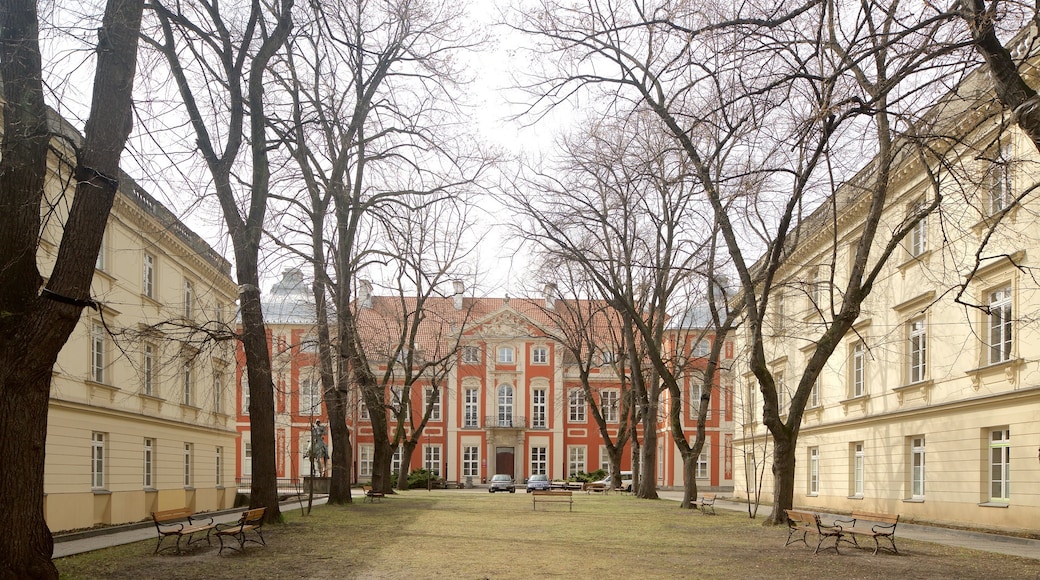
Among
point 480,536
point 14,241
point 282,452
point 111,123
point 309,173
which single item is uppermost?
point 309,173

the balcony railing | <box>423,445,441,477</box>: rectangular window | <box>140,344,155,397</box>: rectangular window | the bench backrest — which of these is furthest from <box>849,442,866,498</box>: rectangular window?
<box>423,445,441,477</box>: rectangular window

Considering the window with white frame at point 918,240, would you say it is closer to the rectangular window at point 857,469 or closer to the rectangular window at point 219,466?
the rectangular window at point 857,469

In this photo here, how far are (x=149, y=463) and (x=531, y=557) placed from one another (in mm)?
16954

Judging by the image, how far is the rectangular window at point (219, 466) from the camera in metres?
35.5

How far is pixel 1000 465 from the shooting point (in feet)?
66.3

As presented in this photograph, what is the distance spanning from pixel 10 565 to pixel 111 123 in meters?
4.37

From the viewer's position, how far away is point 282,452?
64.8m

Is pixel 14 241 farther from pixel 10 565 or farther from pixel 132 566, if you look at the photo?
pixel 132 566

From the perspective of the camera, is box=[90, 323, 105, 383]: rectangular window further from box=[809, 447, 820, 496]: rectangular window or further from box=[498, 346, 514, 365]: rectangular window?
box=[498, 346, 514, 365]: rectangular window

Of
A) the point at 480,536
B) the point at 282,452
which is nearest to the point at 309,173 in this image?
the point at 480,536

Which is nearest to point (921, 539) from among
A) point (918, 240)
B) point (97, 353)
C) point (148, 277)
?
point (918, 240)

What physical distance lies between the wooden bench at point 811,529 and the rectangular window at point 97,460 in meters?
15.6

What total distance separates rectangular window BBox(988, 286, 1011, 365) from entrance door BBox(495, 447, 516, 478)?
48.6m

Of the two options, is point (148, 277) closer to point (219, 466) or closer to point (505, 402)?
point (219, 466)
